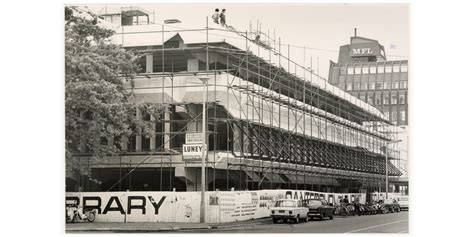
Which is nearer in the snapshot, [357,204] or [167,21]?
[167,21]

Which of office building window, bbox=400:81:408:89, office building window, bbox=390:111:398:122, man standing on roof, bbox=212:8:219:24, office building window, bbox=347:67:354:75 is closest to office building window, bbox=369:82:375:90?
office building window, bbox=347:67:354:75

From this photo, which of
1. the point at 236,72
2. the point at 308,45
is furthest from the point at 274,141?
the point at 308,45

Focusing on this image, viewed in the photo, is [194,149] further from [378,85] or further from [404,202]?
[378,85]

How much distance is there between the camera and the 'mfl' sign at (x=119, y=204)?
29391 mm

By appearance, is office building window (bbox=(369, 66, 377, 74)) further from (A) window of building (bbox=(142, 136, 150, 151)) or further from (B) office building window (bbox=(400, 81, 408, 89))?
(A) window of building (bbox=(142, 136, 150, 151))

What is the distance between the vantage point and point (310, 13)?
27531 mm

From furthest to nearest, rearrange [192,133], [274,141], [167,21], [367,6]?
[274,141], [192,133], [167,21], [367,6]

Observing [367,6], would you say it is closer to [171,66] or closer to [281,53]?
[281,53]

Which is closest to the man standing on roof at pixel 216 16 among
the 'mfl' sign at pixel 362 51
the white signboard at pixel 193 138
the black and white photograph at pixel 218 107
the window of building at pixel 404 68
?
the black and white photograph at pixel 218 107

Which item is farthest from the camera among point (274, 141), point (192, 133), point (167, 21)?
point (274, 141)

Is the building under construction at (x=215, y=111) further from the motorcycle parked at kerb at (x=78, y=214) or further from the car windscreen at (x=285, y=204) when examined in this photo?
the car windscreen at (x=285, y=204)

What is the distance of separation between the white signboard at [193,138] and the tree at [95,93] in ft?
5.44

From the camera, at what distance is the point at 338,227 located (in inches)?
1166

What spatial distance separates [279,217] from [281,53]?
21.4 ft
